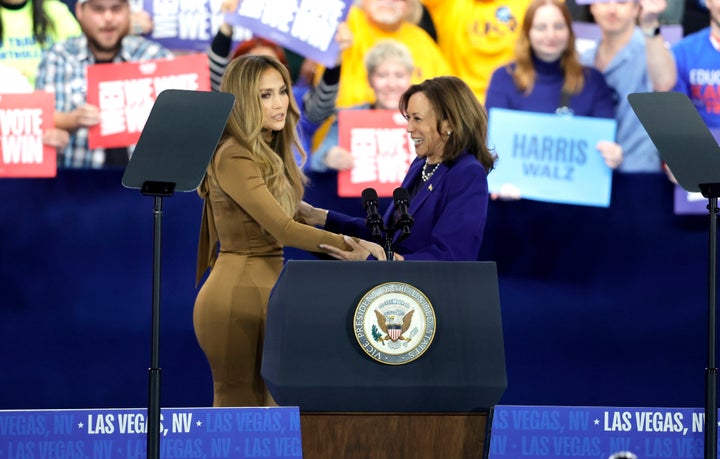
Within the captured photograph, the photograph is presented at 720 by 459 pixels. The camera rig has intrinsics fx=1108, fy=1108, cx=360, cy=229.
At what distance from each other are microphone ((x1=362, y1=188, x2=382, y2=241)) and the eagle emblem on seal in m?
0.22

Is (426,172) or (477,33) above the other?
(477,33)

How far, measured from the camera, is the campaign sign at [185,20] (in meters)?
4.70

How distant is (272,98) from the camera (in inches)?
118

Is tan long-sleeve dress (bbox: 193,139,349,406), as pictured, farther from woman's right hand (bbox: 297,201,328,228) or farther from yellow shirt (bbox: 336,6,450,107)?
yellow shirt (bbox: 336,6,450,107)

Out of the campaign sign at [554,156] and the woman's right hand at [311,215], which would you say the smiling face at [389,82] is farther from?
the woman's right hand at [311,215]

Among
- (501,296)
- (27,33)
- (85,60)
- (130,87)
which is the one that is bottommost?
(501,296)

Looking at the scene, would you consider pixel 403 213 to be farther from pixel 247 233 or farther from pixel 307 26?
pixel 307 26

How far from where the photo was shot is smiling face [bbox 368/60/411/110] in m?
4.79

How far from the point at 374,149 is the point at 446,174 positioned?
6.13ft

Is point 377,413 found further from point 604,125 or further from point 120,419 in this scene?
point 604,125

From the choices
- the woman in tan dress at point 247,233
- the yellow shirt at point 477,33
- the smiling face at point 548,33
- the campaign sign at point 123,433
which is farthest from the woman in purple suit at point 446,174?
the smiling face at point 548,33

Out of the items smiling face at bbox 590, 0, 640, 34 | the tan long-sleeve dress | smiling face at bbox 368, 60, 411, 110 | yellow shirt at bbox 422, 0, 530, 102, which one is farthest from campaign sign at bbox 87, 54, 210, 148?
the tan long-sleeve dress

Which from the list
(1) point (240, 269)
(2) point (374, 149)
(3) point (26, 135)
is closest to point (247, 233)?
(1) point (240, 269)

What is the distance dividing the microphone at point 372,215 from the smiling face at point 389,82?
235cm
